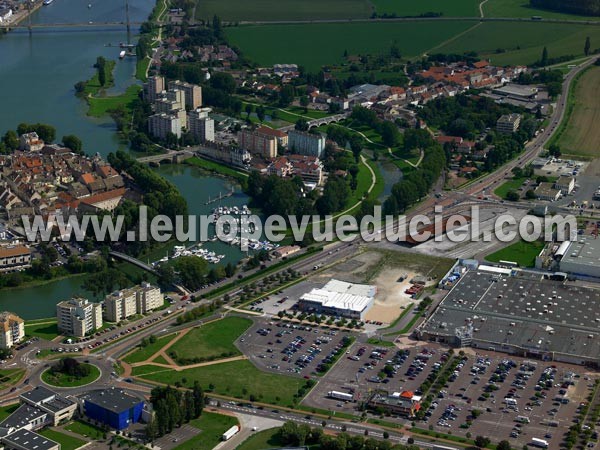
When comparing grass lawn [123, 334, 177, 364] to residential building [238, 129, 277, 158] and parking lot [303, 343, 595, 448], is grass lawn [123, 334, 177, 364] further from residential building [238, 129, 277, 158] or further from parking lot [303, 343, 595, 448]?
residential building [238, 129, 277, 158]

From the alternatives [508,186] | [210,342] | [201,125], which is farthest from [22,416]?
[201,125]

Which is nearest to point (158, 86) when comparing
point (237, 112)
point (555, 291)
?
point (237, 112)

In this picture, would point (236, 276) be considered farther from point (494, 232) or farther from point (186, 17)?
point (186, 17)

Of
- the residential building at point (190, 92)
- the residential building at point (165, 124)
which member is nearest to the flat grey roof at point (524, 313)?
the residential building at point (165, 124)

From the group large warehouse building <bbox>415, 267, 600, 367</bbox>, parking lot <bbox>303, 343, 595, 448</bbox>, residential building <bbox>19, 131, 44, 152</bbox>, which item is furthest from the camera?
residential building <bbox>19, 131, 44, 152</bbox>

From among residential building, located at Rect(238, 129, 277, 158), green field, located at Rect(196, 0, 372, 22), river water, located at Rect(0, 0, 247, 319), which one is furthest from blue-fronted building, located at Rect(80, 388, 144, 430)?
green field, located at Rect(196, 0, 372, 22)

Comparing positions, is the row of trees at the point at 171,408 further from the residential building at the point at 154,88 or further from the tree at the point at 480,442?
the residential building at the point at 154,88

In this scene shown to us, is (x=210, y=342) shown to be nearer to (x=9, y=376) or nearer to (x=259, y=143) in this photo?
(x=9, y=376)
